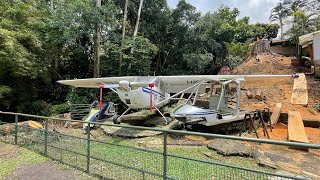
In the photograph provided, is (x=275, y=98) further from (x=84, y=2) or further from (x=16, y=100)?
(x=16, y=100)

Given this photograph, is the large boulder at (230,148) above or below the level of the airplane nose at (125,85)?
below

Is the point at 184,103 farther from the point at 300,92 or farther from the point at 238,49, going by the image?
the point at 238,49

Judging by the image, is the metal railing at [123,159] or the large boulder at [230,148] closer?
the metal railing at [123,159]

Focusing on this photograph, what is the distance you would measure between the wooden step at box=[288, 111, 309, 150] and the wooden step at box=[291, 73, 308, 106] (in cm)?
237

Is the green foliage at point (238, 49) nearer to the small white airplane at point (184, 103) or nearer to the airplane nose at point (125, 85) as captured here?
the small white airplane at point (184, 103)

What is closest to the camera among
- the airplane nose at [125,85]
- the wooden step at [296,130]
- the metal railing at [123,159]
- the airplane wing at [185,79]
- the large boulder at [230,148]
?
the metal railing at [123,159]

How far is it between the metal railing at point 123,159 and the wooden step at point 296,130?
387 cm

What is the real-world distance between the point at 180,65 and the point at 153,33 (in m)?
3.83

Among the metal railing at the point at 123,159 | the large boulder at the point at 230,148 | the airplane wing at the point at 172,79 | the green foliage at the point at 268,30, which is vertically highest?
the green foliage at the point at 268,30

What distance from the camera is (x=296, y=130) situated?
6.98m

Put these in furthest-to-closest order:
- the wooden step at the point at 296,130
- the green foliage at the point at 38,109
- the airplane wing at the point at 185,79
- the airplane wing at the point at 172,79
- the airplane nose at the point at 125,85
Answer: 1. the green foliage at the point at 38,109
2. the airplane wing at the point at 172,79
3. the airplane wing at the point at 185,79
4. the airplane nose at the point at 125,85
5. the wooden step at the point at 296,130

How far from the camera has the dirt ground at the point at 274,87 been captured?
9719mm

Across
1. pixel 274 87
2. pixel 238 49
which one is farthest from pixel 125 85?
pixel 238 49

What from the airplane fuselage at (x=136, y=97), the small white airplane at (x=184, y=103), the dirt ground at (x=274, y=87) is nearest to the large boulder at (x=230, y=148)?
the small white airplane at (x=184, y=103)
